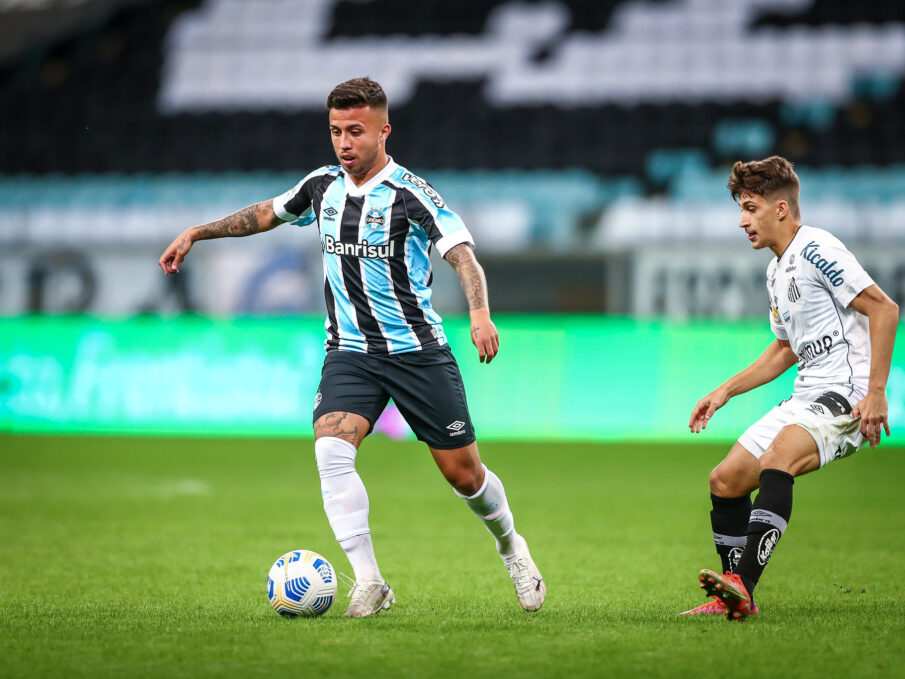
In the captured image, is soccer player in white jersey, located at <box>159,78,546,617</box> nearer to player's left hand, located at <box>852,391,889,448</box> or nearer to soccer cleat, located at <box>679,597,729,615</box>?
soccer cleat, located at <box>679,597,729,615</box>

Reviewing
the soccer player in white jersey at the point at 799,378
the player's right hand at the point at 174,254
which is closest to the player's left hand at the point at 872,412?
the soccer player in white jersey at the point at 799,378

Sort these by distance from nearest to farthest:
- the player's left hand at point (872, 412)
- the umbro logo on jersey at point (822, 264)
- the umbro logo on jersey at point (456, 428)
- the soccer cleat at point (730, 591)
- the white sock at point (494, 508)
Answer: the soccer cleat at point (730, 591)
the player's left hand at point (872, 412)
the umbro logo on jersey at point (822, 264)
the umbro logo on jersey at point (456, 428)
the white sock at point (494, 508)

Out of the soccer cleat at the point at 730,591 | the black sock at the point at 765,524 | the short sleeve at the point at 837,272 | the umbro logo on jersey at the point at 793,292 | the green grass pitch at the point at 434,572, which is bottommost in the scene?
the green grass pitch at the point at 434,572

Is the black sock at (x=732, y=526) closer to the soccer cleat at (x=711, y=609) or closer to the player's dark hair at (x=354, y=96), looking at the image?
the soccer cleat at (x=711, y=609)

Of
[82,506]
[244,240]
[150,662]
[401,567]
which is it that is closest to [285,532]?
[401,567]

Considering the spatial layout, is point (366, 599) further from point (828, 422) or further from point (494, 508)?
point (828, 422)

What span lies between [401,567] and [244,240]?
13.5 meters

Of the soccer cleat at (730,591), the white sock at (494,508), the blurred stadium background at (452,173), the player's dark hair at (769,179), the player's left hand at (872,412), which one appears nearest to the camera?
the soccer cleat at (730,591)

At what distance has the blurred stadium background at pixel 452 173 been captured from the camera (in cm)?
1366

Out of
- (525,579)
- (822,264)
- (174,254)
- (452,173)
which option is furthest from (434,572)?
(452,173)

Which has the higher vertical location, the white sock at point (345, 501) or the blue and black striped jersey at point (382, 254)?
the blue and black striped jersey at point (382, 254)

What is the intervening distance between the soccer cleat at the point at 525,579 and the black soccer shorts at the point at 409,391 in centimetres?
57

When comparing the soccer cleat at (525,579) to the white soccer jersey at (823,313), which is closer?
the white soccer jersey at (823,313)

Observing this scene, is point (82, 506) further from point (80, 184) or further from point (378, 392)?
point (80, 184)
